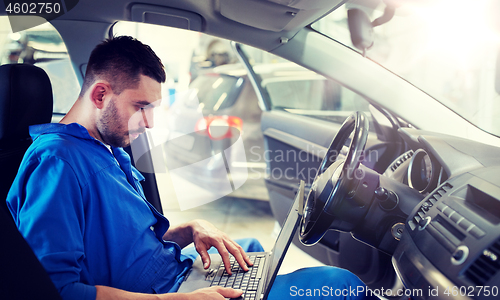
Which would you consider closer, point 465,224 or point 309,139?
point 465,224

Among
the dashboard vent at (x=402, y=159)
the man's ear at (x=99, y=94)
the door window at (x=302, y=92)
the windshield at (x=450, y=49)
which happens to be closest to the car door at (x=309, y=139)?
the door window at (x=302, y=92)

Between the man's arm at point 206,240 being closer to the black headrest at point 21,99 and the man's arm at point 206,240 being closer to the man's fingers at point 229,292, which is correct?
the man's fingers at point 229,292

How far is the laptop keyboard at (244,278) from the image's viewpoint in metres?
1.07

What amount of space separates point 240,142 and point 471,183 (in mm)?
2298

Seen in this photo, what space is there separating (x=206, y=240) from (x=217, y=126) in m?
1.85

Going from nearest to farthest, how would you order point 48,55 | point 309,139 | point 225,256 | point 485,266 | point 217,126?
point 485,266 → point 225,256 → point 48,55 → point 309,139 → point 217,126

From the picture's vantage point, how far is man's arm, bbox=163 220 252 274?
3.97 ft

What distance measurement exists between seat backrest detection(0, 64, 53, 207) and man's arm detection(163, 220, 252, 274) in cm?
60

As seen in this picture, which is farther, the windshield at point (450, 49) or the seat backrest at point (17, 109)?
the windshield at point (450, 49)

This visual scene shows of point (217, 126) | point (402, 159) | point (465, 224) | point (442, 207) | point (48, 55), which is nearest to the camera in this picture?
point (465, 224)

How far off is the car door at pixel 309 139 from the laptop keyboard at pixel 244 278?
661 mm

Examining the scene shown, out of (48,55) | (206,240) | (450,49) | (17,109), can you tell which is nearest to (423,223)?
(206,240)

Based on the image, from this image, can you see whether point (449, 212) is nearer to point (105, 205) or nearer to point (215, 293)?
point (215, 293)

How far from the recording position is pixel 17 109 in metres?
1.11
